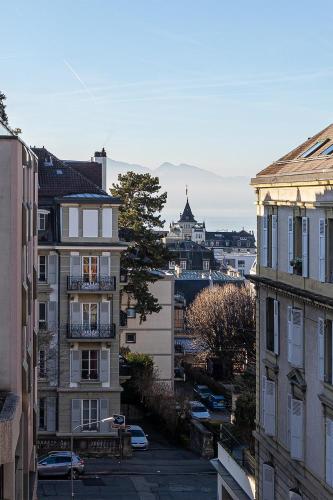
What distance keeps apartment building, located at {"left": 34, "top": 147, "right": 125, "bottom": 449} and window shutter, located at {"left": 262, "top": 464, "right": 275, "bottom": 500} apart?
66.3 ft

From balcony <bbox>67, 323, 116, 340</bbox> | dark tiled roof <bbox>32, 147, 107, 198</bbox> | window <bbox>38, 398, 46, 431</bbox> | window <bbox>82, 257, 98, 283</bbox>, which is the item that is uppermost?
dark tiled roof <bbox>32, 147, 107, 198</bbox>

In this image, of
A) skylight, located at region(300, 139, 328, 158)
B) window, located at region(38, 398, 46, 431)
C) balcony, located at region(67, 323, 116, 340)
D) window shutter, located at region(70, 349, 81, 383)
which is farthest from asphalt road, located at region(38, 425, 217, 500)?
skylight, located at region(300, 139, 328, 158)

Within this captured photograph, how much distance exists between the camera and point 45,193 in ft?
176

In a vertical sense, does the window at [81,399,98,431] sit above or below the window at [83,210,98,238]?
below

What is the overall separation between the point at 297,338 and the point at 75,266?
25341mm

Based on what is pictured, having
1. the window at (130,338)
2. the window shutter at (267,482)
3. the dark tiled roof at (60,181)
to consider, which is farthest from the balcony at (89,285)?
the window shutter at (267,482)

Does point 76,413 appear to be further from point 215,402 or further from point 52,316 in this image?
point 215,402

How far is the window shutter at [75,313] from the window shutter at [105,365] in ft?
6.93

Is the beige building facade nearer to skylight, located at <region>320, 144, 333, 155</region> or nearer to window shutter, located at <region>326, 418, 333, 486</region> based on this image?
skylight, located at <region>320, 144, 333, 155</region>

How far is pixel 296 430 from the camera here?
28.5 m

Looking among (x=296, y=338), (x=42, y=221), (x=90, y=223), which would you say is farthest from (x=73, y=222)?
(x=296, y=338)

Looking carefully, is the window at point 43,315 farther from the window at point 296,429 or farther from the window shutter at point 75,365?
the window at point 296,429

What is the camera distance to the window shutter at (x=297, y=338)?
28.3 meters

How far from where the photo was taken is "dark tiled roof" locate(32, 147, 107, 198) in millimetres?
54219
